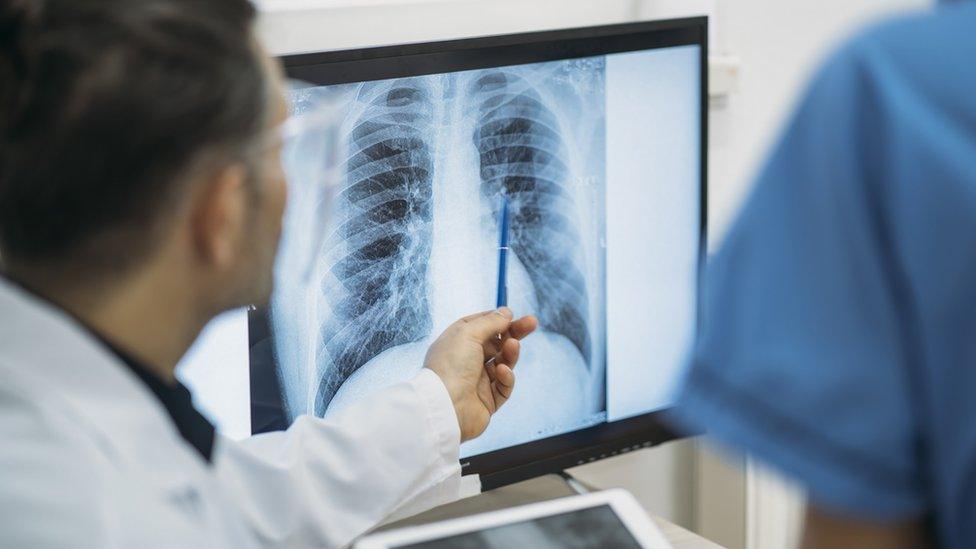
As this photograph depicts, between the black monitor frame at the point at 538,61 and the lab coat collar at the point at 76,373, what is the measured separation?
466 millimetres

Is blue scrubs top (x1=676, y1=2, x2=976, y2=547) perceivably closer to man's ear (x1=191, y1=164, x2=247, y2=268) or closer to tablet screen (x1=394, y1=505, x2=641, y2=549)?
man's ear (x1=191, y1=164, x2=247, y2=268)

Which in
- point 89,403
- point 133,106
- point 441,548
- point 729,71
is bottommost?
point 441,548

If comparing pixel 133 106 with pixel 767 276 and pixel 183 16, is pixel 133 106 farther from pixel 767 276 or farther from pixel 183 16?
pixel 767 276

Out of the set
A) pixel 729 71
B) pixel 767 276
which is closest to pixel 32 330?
pixel 767 276

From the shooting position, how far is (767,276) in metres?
0.47

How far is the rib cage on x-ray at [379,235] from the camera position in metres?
1.21

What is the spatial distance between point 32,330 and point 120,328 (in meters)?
0.07

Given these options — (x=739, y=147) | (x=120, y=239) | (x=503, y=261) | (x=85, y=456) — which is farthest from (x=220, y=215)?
(x=739, y=147)

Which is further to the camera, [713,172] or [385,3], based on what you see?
[713,172]

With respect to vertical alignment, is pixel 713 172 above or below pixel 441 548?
above

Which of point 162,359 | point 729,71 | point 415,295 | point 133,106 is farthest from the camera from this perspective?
point 729,71

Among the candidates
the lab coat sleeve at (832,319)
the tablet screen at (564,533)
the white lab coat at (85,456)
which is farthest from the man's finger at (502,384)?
the lab coat sleeve at (832,319)

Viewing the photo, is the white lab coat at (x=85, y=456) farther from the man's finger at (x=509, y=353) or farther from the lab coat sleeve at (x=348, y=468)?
the man's finger at (x=509, y=353)

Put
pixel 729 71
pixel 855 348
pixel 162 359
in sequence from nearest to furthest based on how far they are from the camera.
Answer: pixel 855 348
pixel 162 359
pixel 729 71
